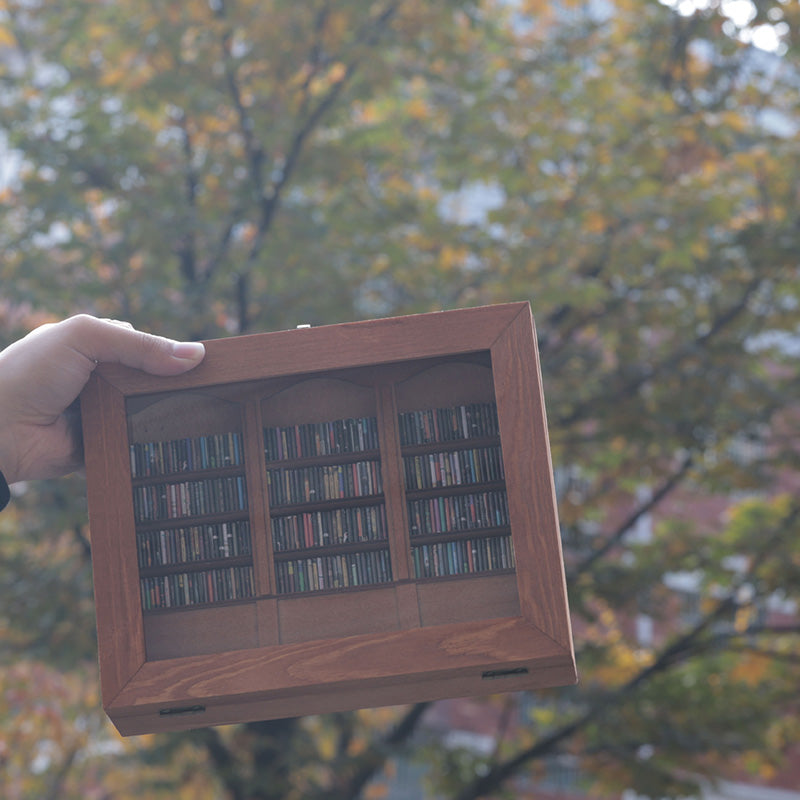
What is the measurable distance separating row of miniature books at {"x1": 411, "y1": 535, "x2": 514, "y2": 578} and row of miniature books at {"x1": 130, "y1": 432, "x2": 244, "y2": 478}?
0.35 meters

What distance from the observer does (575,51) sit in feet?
21.9

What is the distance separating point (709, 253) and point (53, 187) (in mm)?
3723

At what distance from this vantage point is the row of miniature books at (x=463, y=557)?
1.60 meters

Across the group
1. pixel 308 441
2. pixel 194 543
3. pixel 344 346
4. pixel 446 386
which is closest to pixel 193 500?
pixel 194 543

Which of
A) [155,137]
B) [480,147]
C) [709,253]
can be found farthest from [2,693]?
[709,253]

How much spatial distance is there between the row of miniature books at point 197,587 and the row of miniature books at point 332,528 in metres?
0.08

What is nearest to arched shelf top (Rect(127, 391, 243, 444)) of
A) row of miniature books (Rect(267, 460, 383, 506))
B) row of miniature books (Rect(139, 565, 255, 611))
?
row of miniature books (Rect(267, 460, 383, 506))

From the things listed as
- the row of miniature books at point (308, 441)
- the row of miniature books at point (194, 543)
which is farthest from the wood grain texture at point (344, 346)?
the row of miniature books at point (194, 543)

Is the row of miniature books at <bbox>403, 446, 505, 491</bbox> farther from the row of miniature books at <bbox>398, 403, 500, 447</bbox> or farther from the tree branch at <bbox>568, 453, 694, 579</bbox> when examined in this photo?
the tree branch at <bbox>568, 453, 694, 579</bbox>

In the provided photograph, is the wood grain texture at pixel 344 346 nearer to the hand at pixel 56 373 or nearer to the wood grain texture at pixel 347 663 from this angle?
the hand at pixel 56 373

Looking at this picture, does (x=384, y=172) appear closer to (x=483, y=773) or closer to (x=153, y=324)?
(x=153, y=324)

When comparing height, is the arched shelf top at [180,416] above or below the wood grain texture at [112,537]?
above

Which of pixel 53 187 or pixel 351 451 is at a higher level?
pixel 53 187

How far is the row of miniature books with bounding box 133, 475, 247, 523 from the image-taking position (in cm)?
165
